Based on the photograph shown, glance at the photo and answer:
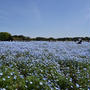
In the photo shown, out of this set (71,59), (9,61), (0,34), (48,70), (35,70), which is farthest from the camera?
(0,34)

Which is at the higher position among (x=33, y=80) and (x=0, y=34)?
(x=0, y=34)

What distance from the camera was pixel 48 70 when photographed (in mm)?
4523

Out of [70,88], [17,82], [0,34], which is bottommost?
[70,88]

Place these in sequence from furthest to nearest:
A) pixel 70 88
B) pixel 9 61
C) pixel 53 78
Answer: pixel 9 61, pixel 53 78, pixel 70 88

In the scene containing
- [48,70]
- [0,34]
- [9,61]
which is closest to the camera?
[48,70]

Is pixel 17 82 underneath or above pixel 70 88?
above

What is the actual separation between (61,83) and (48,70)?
90 cm

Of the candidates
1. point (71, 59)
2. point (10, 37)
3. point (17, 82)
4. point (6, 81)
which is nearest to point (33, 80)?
point (17, 82)

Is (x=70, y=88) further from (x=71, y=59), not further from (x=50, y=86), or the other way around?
(x=71, y=59)

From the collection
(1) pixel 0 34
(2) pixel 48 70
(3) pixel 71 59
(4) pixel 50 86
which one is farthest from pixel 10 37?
(4) pixel 50 86

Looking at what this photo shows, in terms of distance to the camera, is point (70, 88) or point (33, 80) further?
point (70, 88)

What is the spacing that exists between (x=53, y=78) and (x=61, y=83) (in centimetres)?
32

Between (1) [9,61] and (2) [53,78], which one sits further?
(1) [9,61]

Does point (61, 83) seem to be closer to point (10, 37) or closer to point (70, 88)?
point (70, 88)
